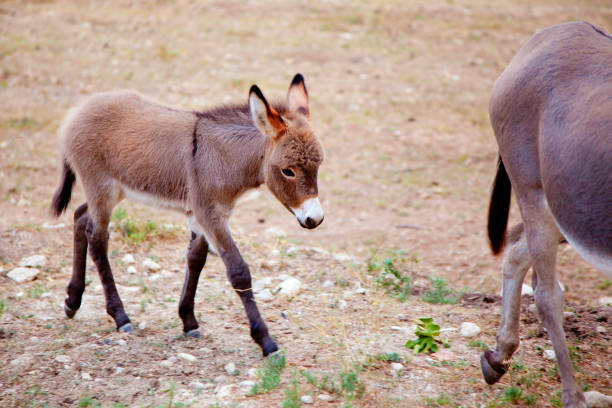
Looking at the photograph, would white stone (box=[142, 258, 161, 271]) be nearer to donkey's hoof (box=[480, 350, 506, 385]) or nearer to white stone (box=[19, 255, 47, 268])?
white stone (box=[19, 255, 47, 268])

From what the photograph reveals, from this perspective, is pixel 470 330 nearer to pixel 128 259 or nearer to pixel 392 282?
pixel 392 282

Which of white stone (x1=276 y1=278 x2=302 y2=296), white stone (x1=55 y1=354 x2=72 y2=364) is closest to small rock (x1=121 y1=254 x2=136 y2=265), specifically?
white stone (x1=276 y1=278 x2=302 y2=296)

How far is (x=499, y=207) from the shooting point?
4324 millimetres

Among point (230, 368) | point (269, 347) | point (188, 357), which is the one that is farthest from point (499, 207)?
point (188, 357)

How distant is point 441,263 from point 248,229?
2177mm

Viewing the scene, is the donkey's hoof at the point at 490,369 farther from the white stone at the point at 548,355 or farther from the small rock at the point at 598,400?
the white stone at the point at 548,355

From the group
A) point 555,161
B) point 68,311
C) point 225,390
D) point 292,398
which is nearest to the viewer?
point 555,161

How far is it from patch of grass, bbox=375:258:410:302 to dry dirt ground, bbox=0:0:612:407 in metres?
0.09

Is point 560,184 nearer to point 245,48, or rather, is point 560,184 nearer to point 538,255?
point 538,255

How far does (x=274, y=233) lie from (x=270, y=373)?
2968 millimetres

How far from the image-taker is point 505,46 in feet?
40.7

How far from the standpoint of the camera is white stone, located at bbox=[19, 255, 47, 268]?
554cm

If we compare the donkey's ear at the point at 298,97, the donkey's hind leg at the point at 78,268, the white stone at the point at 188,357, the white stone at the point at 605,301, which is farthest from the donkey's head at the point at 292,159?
the white stone at the point at 605,301

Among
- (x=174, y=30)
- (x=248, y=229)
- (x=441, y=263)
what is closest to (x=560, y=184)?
(x=441, y=263)
